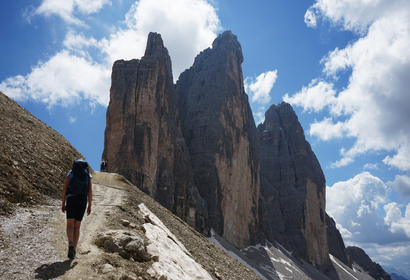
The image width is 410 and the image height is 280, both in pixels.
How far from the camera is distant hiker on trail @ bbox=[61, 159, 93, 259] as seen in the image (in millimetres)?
7004

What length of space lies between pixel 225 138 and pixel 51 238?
54914 mm

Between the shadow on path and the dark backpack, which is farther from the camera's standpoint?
the dark backpack

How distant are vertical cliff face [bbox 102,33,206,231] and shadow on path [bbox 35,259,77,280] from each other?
106 ft

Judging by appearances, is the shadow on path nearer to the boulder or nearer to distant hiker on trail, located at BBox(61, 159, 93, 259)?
distant hiker on trail, located at BBox(61, 159, 93, 259)

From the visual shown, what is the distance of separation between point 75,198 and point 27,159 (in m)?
6.29

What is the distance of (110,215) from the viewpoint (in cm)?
1104

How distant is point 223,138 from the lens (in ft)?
201

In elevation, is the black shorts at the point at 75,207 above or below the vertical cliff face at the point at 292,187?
below

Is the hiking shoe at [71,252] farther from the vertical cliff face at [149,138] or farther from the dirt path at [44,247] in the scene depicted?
the vertical cliff face at [149,138]

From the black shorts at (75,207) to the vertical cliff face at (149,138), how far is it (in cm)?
3145

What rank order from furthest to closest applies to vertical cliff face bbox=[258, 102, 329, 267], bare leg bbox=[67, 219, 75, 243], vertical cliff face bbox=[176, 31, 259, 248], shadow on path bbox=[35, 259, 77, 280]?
vertical cliff face bbox=[258, 102, 329, 267] < vertical cliff face bbox=[176, 31, 259, 248] < bare leg bbox=[67, 219, 75, 243] < shadow on path bbox=[35, 259, 77, 280]

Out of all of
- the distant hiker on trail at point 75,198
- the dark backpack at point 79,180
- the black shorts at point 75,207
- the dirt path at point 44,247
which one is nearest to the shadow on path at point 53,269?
the dirt path at point 44,247

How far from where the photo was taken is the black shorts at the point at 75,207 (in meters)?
7.08

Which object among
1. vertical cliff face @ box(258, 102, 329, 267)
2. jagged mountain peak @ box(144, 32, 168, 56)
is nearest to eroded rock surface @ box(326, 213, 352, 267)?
vertical cliff face @ box(258, 102, 329, 267)
